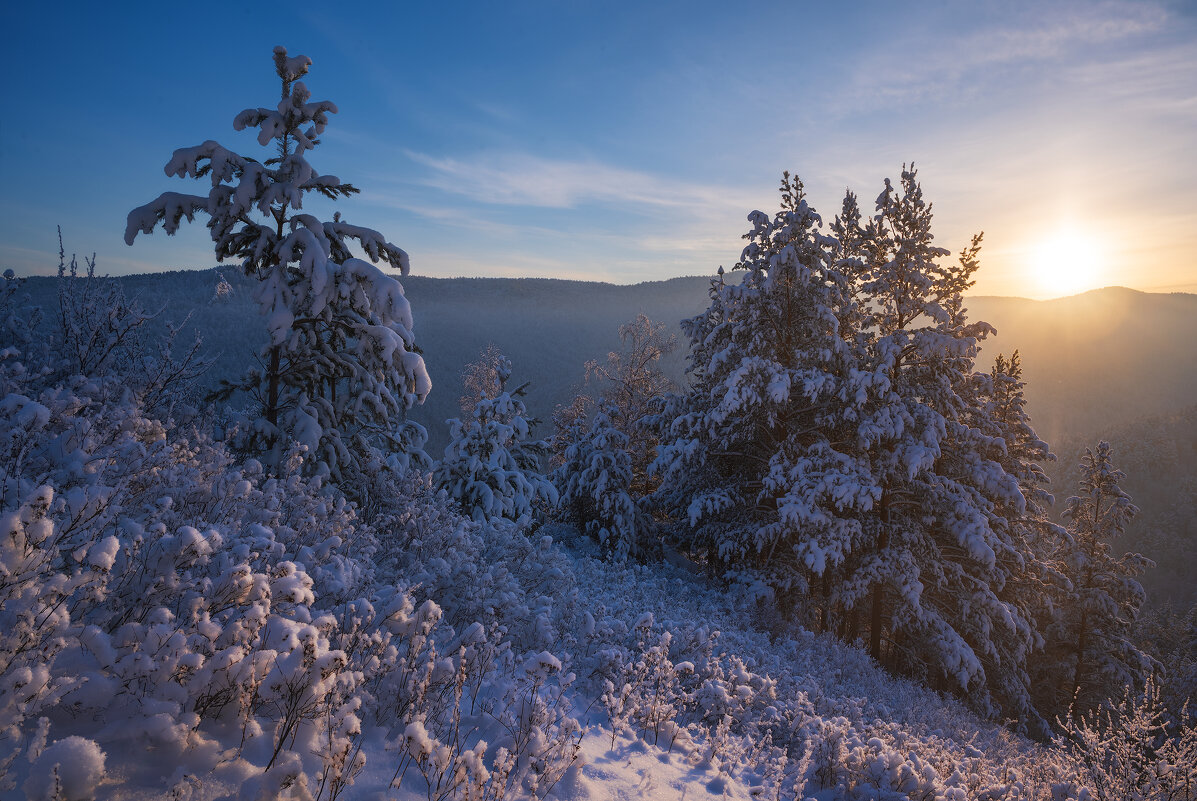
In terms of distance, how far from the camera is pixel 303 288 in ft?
24.1

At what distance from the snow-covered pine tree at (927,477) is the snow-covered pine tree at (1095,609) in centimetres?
735

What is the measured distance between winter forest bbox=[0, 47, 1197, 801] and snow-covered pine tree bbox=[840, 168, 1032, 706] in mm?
87

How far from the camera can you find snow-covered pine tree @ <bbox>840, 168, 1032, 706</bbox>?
40.4 ft

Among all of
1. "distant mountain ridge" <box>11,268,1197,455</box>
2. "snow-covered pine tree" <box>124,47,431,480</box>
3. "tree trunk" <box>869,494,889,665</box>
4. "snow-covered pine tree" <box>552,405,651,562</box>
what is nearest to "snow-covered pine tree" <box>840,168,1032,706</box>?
"tree trunk" <box>869,494,889,665</box>

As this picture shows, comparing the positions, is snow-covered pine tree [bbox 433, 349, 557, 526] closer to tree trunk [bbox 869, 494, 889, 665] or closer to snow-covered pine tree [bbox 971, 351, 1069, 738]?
tree trunk [bbox 869, 494, 889, 665]

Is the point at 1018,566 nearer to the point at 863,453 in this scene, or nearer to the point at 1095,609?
the point at 863,453

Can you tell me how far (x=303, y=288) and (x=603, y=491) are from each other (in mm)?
8667

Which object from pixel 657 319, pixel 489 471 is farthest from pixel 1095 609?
pixel 657 319

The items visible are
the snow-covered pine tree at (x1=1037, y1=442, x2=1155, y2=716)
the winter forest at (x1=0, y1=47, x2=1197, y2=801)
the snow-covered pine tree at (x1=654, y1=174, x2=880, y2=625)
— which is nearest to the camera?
the winter forest at (x1=0, y1=47, x2=1197, y2=801)

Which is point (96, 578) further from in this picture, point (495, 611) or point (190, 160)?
point (190, 160)

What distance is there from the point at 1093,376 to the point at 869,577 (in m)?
149

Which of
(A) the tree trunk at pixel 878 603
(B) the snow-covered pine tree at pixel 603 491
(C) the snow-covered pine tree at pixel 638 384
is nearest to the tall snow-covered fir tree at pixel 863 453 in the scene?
(A) the tree trunk at pixel 878 603

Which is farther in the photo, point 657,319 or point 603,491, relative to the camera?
point 657,319

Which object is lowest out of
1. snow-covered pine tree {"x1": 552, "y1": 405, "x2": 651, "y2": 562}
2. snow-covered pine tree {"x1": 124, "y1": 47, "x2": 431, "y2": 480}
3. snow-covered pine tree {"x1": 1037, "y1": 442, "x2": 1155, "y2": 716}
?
snow-covered pine tree {"x1": 1037, "y1": 442, "x2": 1155, "y2": 716}
